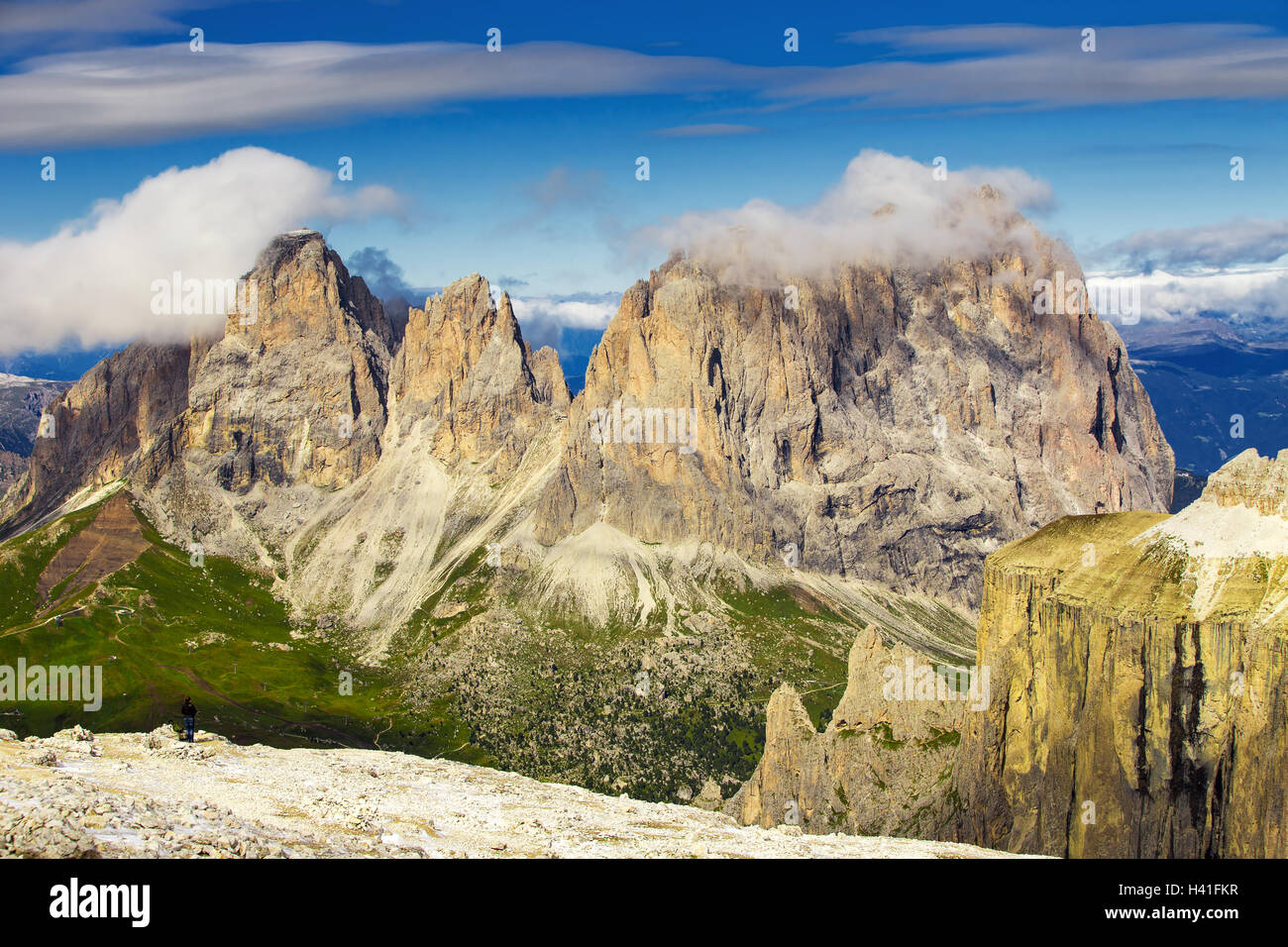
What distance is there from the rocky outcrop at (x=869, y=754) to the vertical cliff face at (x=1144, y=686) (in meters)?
15.4

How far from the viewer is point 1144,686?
11350 centimetres

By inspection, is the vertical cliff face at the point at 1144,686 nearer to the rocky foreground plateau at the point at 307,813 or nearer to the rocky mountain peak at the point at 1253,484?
the rocky mountain peak at the point at 1253,484

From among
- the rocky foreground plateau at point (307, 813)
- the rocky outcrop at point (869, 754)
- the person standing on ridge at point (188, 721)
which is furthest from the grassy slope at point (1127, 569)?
the person standing on ridge at point (188, 721)

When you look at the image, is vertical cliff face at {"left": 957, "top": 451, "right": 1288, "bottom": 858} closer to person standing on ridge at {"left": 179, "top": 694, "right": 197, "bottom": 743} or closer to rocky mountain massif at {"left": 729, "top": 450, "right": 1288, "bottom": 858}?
rocky mountain massif at {"left": 729, "top": 450, "right": 1288, "bottom": 858}

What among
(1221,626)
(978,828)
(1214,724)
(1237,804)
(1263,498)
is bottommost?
(978,828)

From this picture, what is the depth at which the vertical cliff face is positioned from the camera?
4112 inches

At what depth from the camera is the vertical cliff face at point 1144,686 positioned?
104m

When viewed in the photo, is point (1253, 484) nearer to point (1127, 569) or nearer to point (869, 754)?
point (1127, 569)
